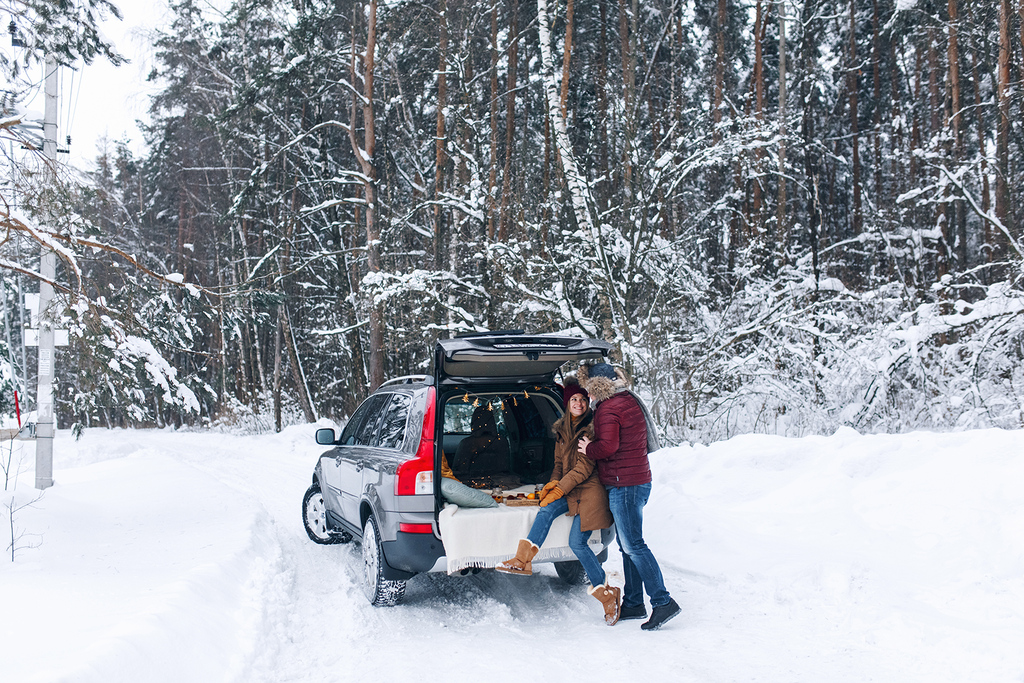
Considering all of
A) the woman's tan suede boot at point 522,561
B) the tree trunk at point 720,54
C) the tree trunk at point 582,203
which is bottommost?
the woman's tan suede boot at point 522,561

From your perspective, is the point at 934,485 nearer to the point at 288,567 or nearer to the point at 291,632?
the point at 291,632

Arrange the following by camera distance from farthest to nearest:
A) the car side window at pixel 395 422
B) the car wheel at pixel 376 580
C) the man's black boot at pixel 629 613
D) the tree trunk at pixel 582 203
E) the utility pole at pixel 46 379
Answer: the tree trunk at pixel 582 203 < the utility pole at pixel 46 379 < the car side window at pixel 395 422 < the car wheel at pixel 376 580 < the man's black boot at pixel 629 613

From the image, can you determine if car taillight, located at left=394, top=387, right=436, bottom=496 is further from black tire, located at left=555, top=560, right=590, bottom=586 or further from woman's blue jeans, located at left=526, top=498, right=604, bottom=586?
black tire, located at left=555, top=560, right=590, bottom=586

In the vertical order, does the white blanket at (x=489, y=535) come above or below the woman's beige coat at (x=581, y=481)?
below

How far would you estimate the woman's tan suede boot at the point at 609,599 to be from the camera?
5.30 metres

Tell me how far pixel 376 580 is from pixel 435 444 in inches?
47.9

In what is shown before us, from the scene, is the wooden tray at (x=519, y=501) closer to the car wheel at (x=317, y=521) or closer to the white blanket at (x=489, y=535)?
the white blanket at (x=489, y=535)

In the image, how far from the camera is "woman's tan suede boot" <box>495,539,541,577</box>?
536 cm

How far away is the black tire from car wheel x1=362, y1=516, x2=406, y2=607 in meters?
1.38

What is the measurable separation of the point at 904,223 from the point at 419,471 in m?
16.0

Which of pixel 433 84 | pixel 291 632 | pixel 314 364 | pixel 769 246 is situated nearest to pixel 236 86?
pixel 433 84

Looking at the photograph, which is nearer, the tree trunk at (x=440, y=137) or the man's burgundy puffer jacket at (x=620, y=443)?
the man's burgundy puffer jacket at (x=620, y=443)

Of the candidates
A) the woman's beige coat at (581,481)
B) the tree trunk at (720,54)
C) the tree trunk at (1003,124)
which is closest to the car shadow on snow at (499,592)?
the woman's beige coat at (581,481)

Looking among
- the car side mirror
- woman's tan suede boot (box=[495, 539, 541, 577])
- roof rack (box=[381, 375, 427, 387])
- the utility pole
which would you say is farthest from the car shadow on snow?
the utility pole
